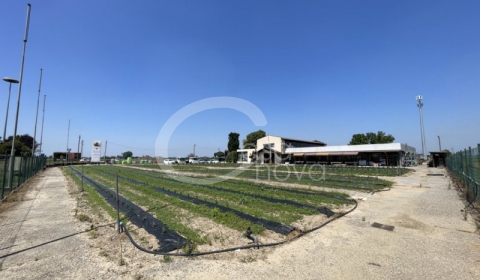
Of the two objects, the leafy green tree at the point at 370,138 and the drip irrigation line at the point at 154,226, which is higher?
the leafy green tree at the point at 370,138

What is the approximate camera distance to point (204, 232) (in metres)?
5.85

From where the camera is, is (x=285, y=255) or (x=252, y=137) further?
(x=252, y=137)

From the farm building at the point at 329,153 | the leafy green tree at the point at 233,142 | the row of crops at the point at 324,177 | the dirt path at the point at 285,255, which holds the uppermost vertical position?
the leafy green tree at the point at 233,142

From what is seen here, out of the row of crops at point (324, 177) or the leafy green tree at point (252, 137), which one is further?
the leafy green tree at point (252, 137)

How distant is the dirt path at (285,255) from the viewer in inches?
151

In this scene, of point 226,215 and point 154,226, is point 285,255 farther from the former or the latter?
point 154,226

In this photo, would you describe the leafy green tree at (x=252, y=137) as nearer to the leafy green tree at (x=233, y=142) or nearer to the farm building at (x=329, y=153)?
the leafy green tree at (x=233, y=142)

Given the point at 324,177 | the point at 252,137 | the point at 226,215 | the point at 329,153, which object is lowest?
the point at 226,215

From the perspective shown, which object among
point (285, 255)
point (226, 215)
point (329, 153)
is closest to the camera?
point (285, 255)

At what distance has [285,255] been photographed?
4.58m

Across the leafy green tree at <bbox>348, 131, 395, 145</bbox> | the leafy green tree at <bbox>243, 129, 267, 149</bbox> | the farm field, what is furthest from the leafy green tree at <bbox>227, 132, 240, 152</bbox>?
the farm field

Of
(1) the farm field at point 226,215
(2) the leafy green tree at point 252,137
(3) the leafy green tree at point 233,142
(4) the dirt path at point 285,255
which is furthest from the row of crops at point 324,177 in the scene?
(2) the leafy green tree at point 252,137

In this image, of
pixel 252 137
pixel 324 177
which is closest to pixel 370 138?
pixel 252 137

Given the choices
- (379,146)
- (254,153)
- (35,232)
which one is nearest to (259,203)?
(35,232)
